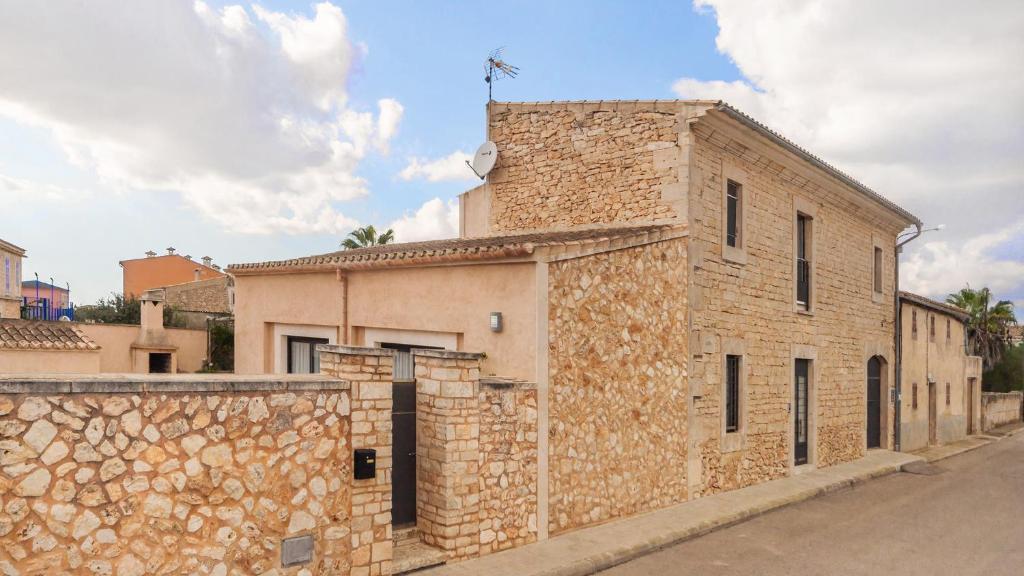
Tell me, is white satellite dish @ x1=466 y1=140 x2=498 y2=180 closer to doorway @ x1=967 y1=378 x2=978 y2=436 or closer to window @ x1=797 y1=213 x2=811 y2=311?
window @ x1=797 y1=213 x2=811 y2=311

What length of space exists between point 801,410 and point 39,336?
591 inches

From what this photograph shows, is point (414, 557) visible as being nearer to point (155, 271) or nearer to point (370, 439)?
point (370, 439)

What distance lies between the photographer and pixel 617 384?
852 cm

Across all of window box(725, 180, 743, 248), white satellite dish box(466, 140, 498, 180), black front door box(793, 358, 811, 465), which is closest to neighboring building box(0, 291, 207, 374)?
white satellite dish box(466, 140, 498, 180)

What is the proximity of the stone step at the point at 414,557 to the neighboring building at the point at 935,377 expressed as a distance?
15493 mm

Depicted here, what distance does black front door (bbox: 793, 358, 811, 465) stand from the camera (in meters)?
13.2

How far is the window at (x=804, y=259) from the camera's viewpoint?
1372 centimetres

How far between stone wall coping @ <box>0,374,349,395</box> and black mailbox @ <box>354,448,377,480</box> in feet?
1.98

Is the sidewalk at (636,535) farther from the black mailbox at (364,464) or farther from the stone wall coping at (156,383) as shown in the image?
the stone wall coping at (156,383)

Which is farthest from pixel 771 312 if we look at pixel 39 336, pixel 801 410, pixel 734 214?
pixel 39 336

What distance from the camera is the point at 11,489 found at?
4297mm

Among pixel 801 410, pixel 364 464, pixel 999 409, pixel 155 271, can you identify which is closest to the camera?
pixel 364 464

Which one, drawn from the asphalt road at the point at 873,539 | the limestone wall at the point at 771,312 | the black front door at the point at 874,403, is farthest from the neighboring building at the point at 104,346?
the black front door at the point at 874,403

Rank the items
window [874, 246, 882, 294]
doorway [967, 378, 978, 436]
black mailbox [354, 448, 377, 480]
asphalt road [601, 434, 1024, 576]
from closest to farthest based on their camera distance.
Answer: black mailbox [354, 448, 377, 480]
asphalt road [601, 434, 1024, 576]
window [874, 246, 882, 294]
doorway [967, 378, 978, 436]
